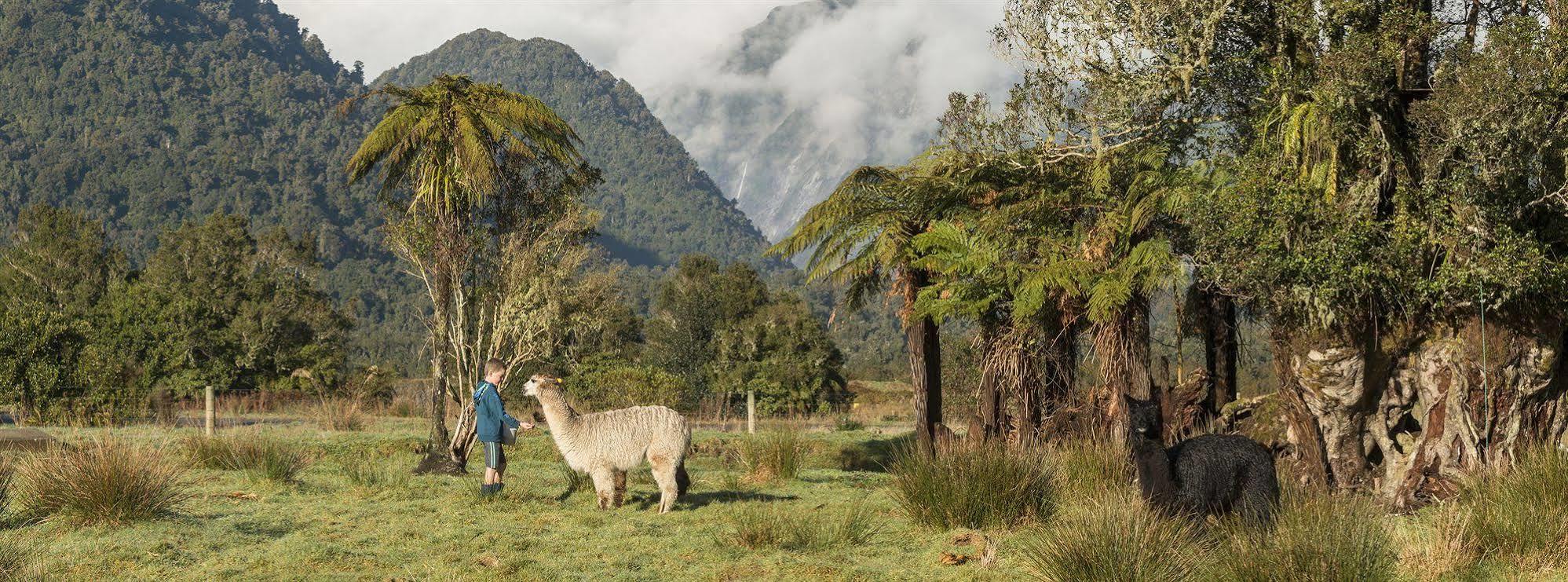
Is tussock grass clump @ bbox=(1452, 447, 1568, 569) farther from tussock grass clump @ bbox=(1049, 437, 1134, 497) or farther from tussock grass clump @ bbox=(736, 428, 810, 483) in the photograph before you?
tussock grass clump @ bbox=(736, 428, 810, 483)

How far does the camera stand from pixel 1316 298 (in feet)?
37.8

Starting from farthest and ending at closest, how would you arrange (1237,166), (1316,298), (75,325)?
(75,325)
(1237,166)
(1316,298)

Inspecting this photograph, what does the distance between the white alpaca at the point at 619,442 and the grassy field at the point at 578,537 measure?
1.01 ft

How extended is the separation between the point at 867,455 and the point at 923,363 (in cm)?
418

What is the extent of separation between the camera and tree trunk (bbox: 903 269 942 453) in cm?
1675

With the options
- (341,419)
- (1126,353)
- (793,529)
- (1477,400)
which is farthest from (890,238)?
(341,419)

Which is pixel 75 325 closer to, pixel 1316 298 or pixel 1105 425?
pixel 1105 425

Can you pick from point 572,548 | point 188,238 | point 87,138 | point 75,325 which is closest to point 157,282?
point 188,238

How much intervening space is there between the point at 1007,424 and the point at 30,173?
152518mm

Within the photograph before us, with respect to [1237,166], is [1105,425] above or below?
below

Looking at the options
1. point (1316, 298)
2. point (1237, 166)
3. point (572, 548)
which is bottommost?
point (572, 548)

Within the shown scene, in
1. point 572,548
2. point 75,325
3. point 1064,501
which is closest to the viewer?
point 572,548

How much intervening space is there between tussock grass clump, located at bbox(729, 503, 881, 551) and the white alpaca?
113 cm

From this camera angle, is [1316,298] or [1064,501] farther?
[1316,298]
